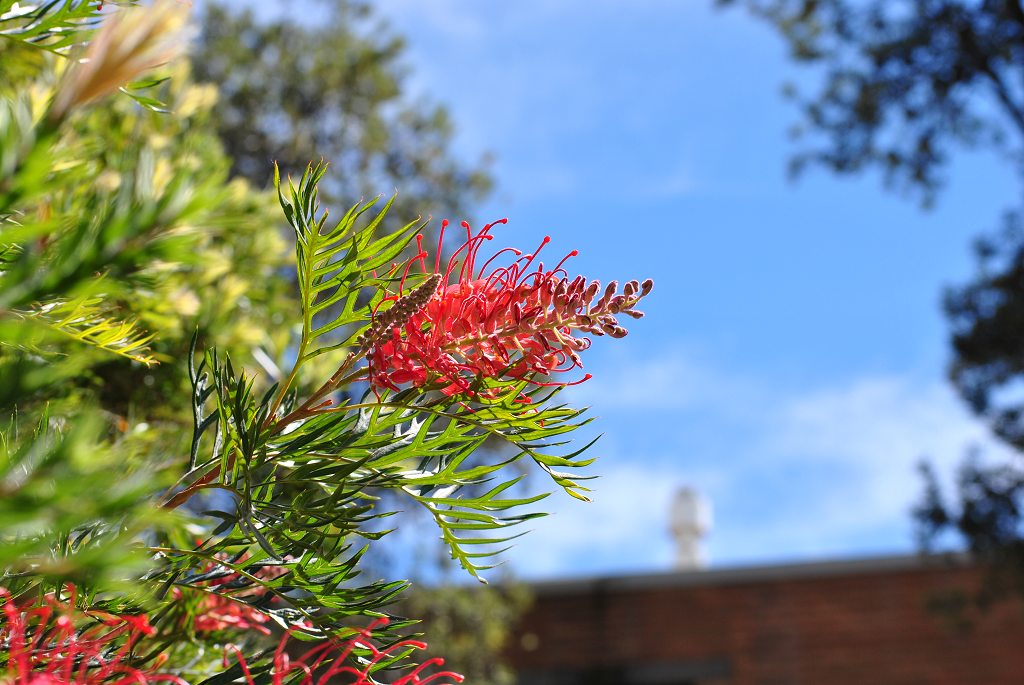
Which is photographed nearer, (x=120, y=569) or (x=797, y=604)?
(x=120, y=569)

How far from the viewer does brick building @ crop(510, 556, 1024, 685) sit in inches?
375

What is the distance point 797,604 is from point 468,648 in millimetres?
3329

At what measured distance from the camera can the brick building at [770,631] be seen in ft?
31.2

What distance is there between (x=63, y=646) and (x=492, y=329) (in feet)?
1.84

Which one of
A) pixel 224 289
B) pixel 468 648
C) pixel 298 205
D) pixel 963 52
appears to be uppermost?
pixel 963 52

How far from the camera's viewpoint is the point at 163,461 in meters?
1.78

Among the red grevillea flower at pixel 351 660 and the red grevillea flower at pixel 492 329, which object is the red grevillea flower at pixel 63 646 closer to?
the red grevillea flower at pixel 351 660

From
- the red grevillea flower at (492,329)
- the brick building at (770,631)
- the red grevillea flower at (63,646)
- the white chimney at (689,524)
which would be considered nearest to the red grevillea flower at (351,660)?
the red grevillea flower at (63,646)

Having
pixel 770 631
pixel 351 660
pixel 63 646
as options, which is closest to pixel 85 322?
pixel 63 646

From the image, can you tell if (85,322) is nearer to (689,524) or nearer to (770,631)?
(770,631)

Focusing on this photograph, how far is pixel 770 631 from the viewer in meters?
10.1

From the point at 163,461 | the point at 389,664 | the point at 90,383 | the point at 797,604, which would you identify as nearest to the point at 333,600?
the point at 389,664

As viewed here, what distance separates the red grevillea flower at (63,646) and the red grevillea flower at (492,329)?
1.27ft

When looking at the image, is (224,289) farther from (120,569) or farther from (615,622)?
(615,622)
